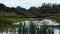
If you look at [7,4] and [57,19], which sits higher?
[7,4]

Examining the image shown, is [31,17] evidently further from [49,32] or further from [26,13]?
[49,32]

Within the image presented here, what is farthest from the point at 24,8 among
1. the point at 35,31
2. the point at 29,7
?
the point at 35,31

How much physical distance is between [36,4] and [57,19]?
4.63 ft

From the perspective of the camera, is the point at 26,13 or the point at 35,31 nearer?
the point at 35,31

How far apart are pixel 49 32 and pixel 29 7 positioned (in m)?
3.13

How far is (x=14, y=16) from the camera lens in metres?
12.3

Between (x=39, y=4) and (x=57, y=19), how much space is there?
4.42 feet

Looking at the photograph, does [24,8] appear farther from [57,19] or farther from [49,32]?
[49,32]

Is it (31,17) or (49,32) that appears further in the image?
(31,17)

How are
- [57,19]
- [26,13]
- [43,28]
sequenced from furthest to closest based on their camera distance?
[57,19], [26,13], [43,28]

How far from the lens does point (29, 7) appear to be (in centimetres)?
1217

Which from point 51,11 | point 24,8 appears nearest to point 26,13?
point 24,8

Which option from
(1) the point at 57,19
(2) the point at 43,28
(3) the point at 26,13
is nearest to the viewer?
(2) the point at 43,28

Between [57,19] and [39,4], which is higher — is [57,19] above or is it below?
below
